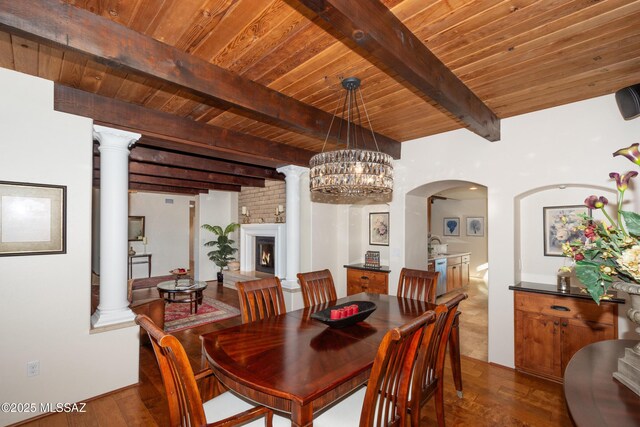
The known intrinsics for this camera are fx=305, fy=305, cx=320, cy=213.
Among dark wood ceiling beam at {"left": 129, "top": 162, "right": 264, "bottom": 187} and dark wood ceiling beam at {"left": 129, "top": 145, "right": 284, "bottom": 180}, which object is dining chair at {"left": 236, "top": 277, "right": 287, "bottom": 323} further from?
dark wood ceiling beam at {"left": 129, "top": 162, "right": 264, "bottom": 187}

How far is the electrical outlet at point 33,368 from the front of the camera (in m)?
2.30

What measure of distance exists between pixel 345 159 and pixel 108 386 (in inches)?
110

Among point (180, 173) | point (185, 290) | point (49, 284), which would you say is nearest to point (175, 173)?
point (180, 173)

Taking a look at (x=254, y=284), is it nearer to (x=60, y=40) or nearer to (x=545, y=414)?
(x=60, y=40)

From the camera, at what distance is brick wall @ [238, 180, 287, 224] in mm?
6279

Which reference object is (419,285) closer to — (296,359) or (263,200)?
(296,359)

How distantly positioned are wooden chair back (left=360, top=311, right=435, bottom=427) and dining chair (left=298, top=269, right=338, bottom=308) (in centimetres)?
135

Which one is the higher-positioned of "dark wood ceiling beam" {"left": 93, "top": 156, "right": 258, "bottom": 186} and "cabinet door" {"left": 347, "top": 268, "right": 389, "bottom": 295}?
"dark wood ceiling beam" {"left": 93, "top": 156, "right": 258, "bottom": 186}

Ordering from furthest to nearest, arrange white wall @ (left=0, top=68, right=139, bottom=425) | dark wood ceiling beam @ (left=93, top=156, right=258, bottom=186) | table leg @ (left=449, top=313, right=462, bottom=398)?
1. dark wood ceiling beam @ (left=93, top=156, right=258, bottom=186)
2. table leg @ (left=449, top=313, right=462, bottom=398)
3. white wall @ (left=0, top=68, right=139, bottom=425)

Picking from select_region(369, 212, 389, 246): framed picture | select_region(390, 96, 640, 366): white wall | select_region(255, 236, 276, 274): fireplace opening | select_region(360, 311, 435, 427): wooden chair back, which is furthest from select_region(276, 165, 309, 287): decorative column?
select_region(360, 311, 435, 427): wooden chair back

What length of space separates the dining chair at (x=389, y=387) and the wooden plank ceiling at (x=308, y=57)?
1.36 meters

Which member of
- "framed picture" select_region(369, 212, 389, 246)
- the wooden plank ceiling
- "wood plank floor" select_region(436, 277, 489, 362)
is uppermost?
the wooden plank ceiling

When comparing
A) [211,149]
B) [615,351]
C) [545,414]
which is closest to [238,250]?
[211,149]

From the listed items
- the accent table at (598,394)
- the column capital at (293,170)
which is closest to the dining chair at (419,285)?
the accent table at (598,394)
